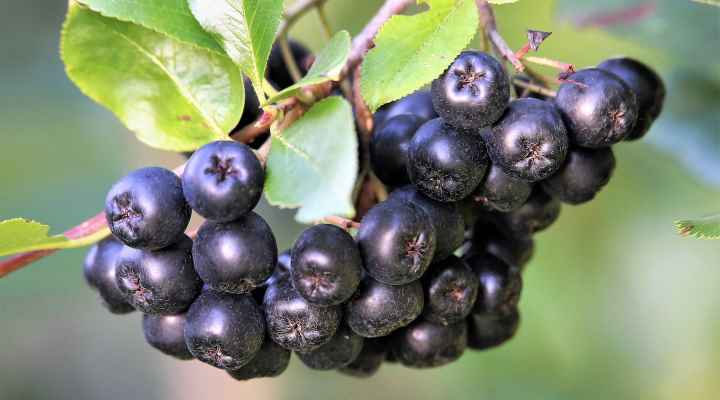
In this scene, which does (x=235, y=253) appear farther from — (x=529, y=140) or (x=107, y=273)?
(x=529, y=140)

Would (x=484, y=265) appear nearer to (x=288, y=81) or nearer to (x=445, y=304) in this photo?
(x=445, y=304)

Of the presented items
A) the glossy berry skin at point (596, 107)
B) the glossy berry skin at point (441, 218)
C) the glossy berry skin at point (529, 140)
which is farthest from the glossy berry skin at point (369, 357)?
the glossy berry skin at point (596, 107)

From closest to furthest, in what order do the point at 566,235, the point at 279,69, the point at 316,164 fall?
the point at 316,164 → the point at 279,69 → the point at 566,235

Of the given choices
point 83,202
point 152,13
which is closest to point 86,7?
point 152,13

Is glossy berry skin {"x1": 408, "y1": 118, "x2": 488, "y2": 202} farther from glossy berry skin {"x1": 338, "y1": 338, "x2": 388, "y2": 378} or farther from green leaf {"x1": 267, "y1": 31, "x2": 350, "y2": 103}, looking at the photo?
glossy berry skin {"x1": 338, "y1": 338, "x2": 388, "y2": 378}

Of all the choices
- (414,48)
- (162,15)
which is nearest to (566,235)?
(414,48)

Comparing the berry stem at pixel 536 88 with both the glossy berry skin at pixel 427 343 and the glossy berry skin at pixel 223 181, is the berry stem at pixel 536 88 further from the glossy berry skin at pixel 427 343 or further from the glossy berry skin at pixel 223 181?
the glossy berry skin at pixel 223 181
